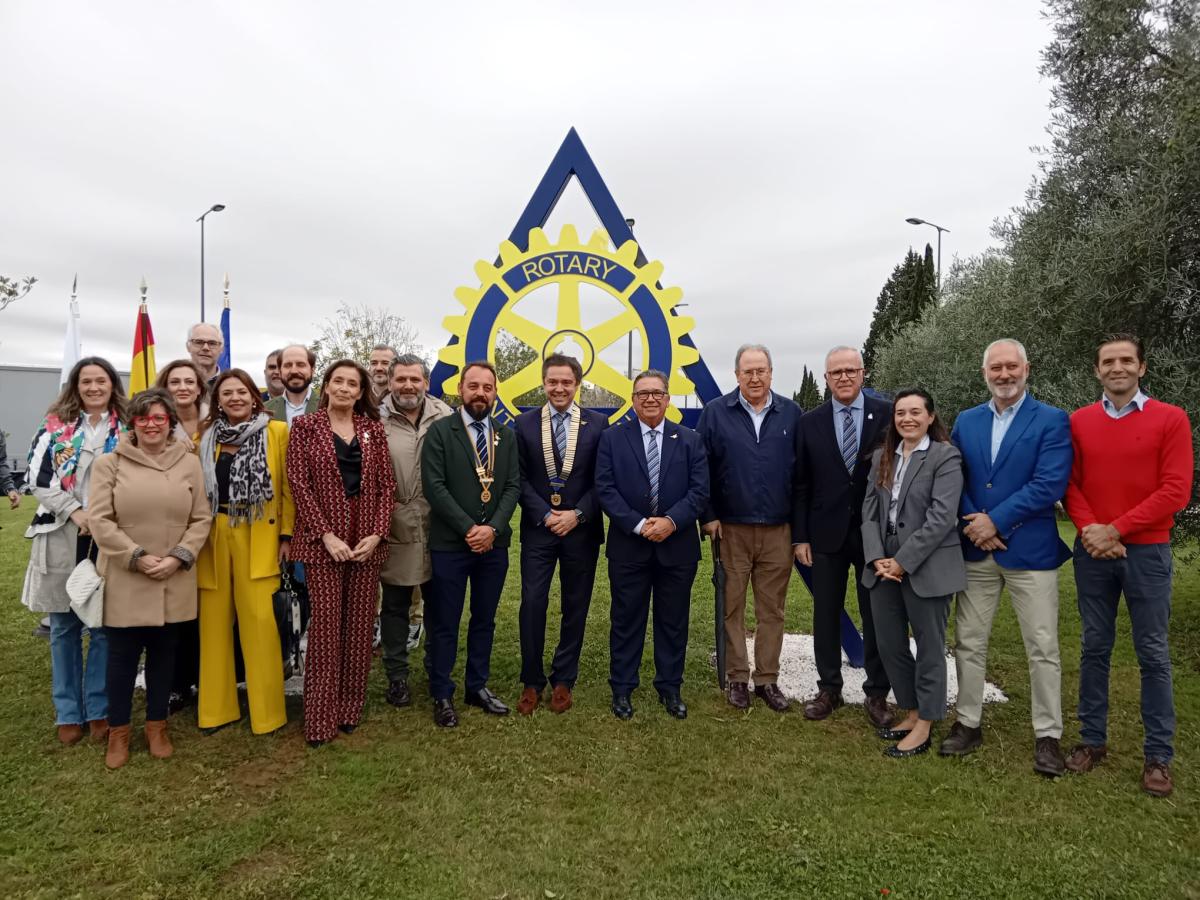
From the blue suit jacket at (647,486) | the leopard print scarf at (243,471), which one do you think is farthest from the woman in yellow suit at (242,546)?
the blue suit jacket at (647,486)

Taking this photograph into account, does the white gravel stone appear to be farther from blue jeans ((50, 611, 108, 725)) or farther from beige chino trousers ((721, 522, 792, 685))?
blue jeans ((50, 611, 108, 725))

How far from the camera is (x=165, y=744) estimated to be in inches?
146

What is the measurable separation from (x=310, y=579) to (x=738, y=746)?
2456 mm

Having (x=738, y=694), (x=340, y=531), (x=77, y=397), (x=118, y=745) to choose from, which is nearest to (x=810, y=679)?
(x=738, y=694)

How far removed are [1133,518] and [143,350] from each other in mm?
6724

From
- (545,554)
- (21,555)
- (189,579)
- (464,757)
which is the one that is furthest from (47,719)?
(21,555)

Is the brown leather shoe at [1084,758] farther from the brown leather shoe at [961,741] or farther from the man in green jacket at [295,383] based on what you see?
the man in green jacket at [295,383]

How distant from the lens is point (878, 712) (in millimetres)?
4188

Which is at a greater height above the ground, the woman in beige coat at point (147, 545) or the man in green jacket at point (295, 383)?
the man in green jacket at point (295, 383)

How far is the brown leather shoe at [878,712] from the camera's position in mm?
4121

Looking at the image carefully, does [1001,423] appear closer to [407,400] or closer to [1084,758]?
[1084,758]

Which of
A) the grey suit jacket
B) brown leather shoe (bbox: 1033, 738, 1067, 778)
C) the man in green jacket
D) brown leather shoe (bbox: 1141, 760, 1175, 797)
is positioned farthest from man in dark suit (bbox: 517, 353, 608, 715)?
brown leather shoe (bbox: 1141, 760, 1175, 797)

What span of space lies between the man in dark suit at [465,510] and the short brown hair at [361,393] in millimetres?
348

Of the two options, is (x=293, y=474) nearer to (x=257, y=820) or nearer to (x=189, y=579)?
(x=189, y=579)
